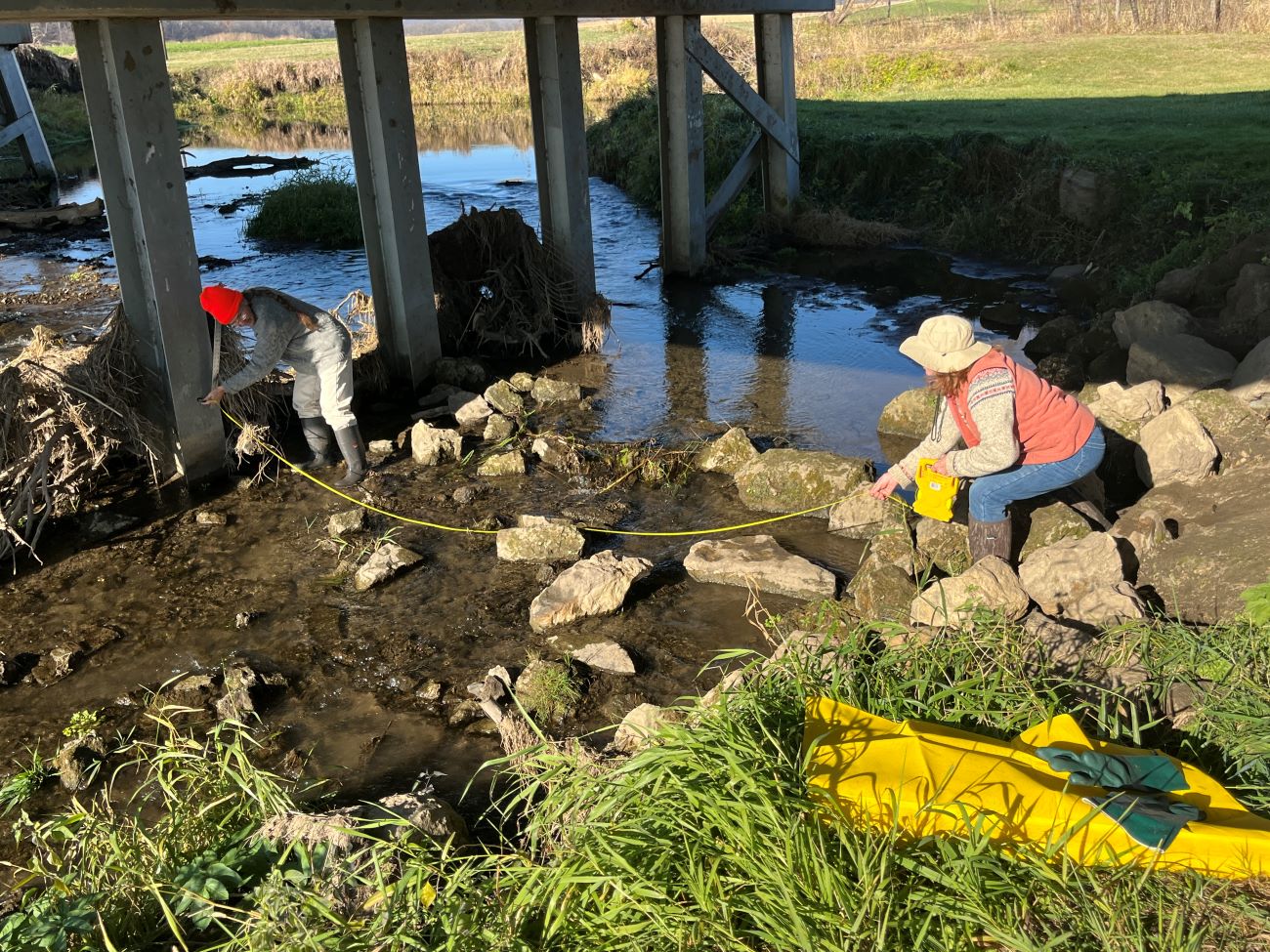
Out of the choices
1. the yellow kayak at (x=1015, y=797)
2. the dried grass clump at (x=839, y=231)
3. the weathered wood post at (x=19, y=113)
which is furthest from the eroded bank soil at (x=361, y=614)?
the weathered wood post at (x=19, y=113)

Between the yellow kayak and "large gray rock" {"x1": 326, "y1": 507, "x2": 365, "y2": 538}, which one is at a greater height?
the yellow kayak

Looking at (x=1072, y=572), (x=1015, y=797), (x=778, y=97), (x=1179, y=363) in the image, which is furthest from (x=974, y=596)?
(x=778, y=97)

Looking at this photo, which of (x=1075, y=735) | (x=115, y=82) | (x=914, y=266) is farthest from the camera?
(x=914, y=266)

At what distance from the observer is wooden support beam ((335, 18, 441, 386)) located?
9.72 metres

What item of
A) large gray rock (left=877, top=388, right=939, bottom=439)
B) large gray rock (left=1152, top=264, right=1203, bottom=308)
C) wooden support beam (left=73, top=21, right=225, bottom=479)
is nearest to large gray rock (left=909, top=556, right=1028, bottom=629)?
large gray rock (left=877, top=388, right=939, bottom=439)

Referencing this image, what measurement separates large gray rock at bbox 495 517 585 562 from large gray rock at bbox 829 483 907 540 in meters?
1.79

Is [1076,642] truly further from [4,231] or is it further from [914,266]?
[4,231]

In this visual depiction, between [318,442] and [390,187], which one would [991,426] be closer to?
[318,442]

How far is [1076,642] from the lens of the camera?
5.12 metres

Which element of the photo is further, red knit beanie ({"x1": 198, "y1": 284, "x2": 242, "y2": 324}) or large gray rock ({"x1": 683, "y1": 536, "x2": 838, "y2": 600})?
red knit beanie ({"x1": 198, "y1": 284, "x2": 242, "y2": 324})

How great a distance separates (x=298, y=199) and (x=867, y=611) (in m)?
14.1

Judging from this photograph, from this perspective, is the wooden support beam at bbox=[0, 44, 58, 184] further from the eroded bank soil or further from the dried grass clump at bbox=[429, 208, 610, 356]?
the eroded bank soil

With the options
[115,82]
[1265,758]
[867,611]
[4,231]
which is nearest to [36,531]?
[115,82]

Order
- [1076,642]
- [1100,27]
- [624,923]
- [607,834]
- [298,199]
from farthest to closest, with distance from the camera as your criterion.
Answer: [1100,27], [298,199], [1076,642], [607,834], [624,923]
